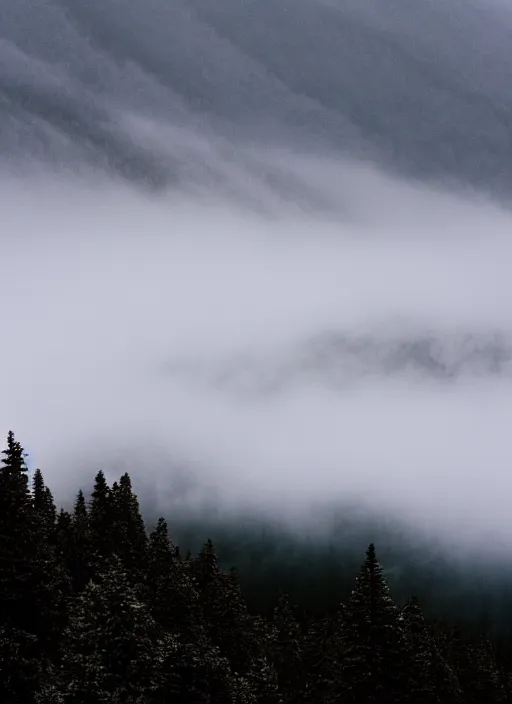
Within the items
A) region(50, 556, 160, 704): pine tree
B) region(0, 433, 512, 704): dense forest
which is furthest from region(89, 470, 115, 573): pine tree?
region(50, 556, 160, 704): pine tree

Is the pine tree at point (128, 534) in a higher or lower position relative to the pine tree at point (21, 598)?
higher

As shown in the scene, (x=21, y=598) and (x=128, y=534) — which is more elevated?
(x=128, y=534)

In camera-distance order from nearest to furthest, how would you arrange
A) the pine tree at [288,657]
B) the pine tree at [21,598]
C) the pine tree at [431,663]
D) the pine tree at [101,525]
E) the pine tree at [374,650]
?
the pine tree at [21,598] → the pine tree at [374,650] → the pine tree at [431,663] → the pine tree at [101,525] → the pine tree at [288,657]

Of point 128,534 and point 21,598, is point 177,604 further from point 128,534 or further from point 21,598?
point 128,534

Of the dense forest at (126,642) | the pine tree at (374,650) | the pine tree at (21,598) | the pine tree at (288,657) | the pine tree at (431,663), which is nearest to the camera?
the pine tree at (21,598)

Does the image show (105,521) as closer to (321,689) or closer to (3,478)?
(321,689)

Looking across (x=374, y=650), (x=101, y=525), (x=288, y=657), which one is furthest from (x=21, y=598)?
(x=288, y=657)

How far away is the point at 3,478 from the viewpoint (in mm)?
41375

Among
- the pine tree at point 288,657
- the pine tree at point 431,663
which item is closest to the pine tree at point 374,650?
the pine tree at point 431,663

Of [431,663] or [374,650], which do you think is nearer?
[374,650]

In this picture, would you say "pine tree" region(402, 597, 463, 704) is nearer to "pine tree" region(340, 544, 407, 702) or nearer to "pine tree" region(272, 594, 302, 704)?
"pine tree" region(272, 594, 302, 704)

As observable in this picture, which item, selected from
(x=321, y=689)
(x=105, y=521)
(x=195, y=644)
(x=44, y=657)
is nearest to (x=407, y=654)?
(x=195, y=644)

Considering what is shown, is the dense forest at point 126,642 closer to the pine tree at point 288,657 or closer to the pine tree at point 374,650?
the pine tree at point 374,650

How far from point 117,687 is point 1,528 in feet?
31.3
